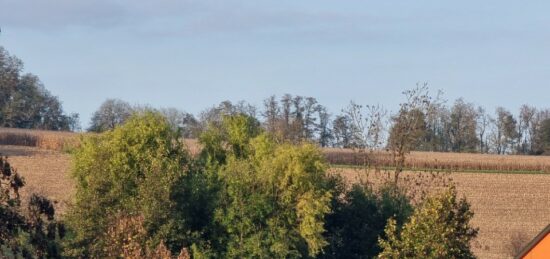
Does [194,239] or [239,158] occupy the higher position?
[239,158]

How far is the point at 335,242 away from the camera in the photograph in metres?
44.0

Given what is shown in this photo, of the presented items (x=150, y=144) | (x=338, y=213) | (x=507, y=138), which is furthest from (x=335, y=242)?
(x=507, y=138)

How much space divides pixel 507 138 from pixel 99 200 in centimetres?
8385

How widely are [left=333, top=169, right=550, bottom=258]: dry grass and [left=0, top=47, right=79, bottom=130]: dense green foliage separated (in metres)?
33.8

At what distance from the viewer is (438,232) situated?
3366 centimetres

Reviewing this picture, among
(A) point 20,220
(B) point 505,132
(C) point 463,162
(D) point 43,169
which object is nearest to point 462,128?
(B) point 505,132

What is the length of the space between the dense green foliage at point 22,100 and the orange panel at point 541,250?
64.4 m

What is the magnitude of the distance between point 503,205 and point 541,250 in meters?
35.1

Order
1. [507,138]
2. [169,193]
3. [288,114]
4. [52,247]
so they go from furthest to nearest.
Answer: [507,138], [288,114], [169,193], [52,247]

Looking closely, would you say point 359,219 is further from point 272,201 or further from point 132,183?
point 132,183

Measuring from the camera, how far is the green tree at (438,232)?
33.6 meters

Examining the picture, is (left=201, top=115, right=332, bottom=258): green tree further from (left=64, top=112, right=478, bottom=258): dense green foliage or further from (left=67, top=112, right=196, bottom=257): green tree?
(left=67, top=112, right=196, bottom=257): green tree

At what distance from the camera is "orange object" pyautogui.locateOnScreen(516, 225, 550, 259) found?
A: 3419 cm

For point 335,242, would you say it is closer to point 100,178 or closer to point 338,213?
point 338,213
